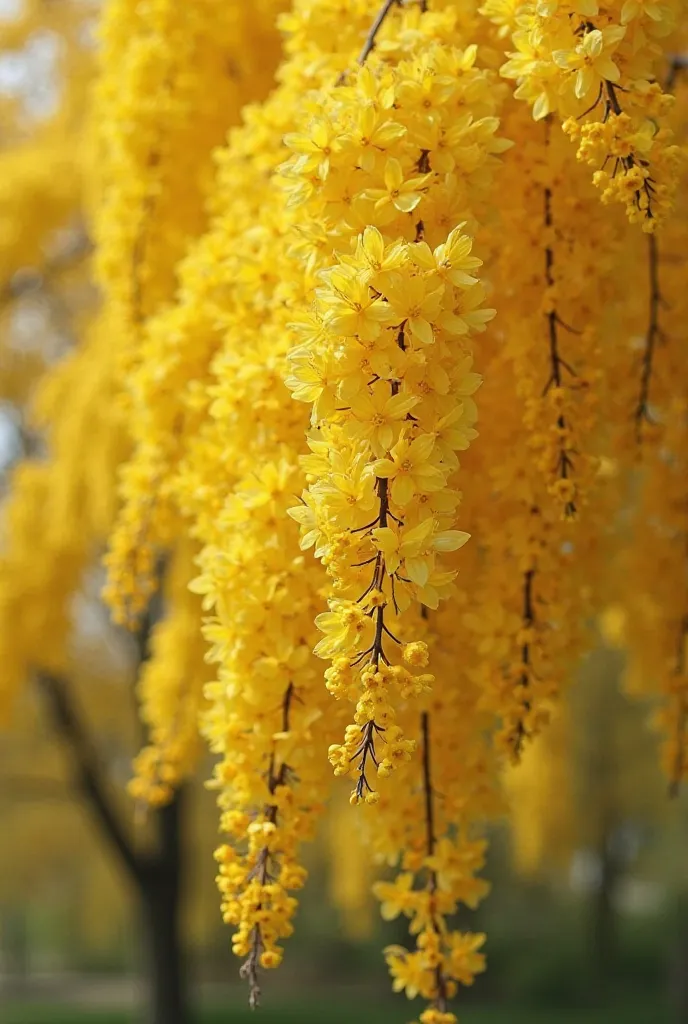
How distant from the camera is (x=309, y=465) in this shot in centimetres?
154

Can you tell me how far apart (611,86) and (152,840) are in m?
9.76

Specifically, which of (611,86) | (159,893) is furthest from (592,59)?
(159,893)

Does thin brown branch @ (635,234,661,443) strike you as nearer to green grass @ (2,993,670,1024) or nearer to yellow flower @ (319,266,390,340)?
yellow flower @ (319,266,390,340)

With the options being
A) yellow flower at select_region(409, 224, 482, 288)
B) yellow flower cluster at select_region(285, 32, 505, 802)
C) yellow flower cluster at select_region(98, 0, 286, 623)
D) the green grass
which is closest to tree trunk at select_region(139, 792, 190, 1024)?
the green grass

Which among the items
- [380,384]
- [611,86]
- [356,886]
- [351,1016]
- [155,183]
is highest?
[155,183]

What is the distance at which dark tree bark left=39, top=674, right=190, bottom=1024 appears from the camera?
29.4ft

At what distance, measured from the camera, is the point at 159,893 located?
29.6 ft

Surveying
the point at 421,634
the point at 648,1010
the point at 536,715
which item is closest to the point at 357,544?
the point at 421,634

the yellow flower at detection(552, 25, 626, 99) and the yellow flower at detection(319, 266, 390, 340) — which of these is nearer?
the yellow flower at detection(319, 266, 390, 340)

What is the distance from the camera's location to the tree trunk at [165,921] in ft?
29.4

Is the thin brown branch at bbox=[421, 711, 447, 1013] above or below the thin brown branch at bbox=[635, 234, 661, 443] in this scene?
below

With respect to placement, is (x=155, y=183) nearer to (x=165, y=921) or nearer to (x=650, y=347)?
(x=650, y=347)

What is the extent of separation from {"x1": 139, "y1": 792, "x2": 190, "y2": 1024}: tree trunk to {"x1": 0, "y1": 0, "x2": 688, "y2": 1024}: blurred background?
2 centimetres

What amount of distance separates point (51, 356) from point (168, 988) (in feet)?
18.9
